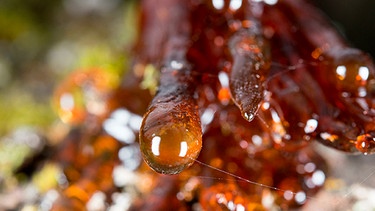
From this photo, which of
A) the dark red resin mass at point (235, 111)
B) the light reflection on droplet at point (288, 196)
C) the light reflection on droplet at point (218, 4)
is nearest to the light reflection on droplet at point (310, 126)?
the dark red resin mass at point (235, 111)

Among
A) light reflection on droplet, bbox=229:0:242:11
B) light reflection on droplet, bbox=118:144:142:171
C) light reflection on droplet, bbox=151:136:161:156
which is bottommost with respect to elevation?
light reflection on droplet, bbox=118:144:142:171

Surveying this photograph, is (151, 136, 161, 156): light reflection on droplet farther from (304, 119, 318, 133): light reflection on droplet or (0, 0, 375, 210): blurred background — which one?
(0, 0, 375, 210): blurred background

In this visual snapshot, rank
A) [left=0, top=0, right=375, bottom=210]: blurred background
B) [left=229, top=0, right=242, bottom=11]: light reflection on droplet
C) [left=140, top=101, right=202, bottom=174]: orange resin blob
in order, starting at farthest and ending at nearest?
[left=0, top=0, right=375, bottom=210]: blurred background
[left=229, top=0, right=242, bottom=11]: light reflection on droplet
[left=140, top=101, right=202, bottom=174]: orange resin blob

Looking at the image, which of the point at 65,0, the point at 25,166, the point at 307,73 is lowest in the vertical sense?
the point at 65,0

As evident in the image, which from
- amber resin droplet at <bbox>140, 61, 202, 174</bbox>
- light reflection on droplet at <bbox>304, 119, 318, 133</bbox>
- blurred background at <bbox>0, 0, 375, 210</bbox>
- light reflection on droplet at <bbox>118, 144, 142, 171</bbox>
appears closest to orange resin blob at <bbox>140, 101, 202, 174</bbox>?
amber resin droplet at <bbox>140, 61, 202, 174</bbox>

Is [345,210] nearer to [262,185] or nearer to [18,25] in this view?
[262,185]

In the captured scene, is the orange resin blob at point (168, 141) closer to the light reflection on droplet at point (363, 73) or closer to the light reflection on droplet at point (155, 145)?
the light reflection on droplet at point (155, 145)

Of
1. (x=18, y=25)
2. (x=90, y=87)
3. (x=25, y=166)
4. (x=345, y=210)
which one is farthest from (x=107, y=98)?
(x=18, y=25)
